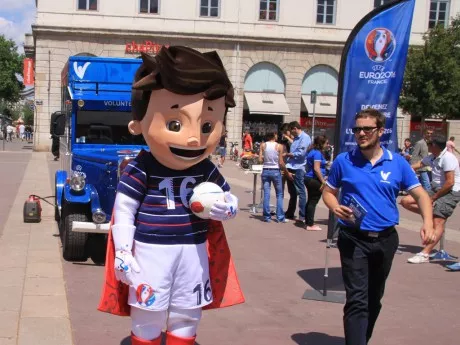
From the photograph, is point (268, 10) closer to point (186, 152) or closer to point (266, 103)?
point (266, 103)

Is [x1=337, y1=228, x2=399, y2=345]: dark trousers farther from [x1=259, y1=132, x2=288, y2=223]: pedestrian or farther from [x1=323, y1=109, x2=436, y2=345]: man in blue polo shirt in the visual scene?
[x1=259, y1=132, x2=288, y2=223]: pedestrian

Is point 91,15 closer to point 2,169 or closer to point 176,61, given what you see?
point 2,169

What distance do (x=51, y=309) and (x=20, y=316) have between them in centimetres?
32

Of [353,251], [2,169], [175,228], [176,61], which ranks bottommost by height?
[2,169]

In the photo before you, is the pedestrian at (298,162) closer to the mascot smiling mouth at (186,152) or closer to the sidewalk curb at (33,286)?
the sidewalk curb at (33,286)

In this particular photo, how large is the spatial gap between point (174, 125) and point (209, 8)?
1310 inches

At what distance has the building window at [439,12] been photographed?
121ft

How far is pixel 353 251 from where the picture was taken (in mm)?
4531

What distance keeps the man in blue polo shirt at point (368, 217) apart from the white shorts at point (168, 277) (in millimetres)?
1258

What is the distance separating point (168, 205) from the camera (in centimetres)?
371

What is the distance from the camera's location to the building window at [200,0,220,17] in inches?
1399

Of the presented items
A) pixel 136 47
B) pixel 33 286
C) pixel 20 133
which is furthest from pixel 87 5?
pixel 33 286

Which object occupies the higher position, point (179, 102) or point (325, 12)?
point (325, 12)

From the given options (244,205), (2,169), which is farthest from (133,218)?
(2,169)
